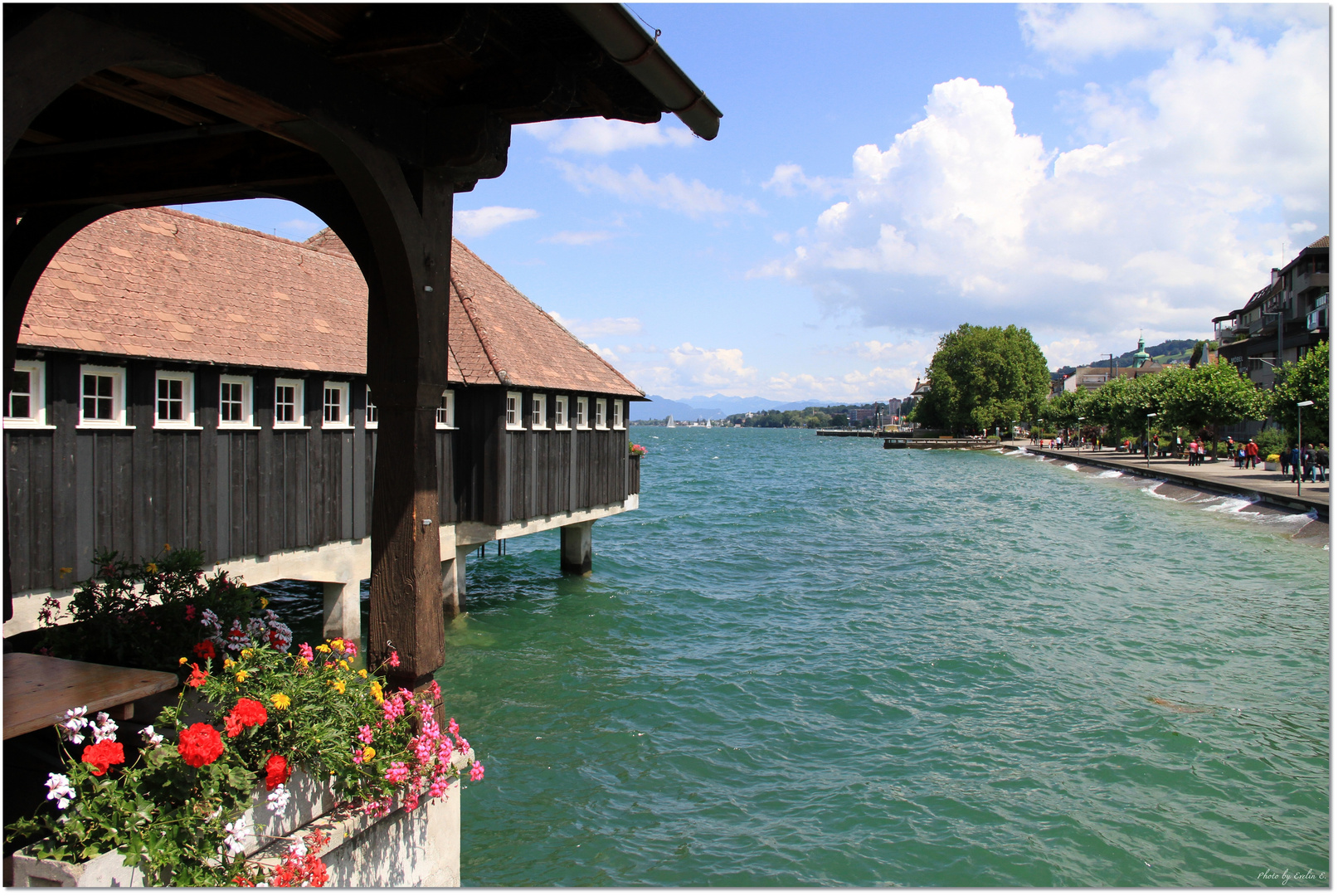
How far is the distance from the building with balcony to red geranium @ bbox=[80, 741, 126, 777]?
203ft

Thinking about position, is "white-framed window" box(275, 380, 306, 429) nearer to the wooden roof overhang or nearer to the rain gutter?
the wooden roof overhang

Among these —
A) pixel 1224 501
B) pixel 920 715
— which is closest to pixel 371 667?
pixel 920 715

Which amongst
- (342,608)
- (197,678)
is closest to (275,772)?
(197,678)

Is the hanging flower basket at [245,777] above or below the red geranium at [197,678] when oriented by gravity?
below

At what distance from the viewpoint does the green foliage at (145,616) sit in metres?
4.80

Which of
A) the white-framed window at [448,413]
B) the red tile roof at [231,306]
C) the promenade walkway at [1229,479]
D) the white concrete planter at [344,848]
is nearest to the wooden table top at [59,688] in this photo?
the white concrete planter at [344,848]

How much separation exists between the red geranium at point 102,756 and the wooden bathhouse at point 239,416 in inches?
75.8

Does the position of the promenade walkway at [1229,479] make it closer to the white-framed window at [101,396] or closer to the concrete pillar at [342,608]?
the concrete pillar at [342,608]

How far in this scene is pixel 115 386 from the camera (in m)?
10.0

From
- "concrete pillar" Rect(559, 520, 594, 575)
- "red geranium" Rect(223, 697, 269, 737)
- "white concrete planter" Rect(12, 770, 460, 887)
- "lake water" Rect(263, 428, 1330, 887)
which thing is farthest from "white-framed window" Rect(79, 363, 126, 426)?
"concrete pillar" Rect(559, 520, 594, 575)

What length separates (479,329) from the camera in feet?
56.5

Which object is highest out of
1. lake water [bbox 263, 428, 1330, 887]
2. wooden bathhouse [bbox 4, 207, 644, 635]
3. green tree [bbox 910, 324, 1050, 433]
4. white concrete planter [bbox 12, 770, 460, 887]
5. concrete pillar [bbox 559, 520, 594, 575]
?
green tree [bbox 910, 324, 1050, 433]

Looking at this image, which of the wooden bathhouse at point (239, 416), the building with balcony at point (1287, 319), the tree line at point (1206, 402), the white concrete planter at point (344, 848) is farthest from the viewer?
the building with balcony at point (1287, 319)

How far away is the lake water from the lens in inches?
330
